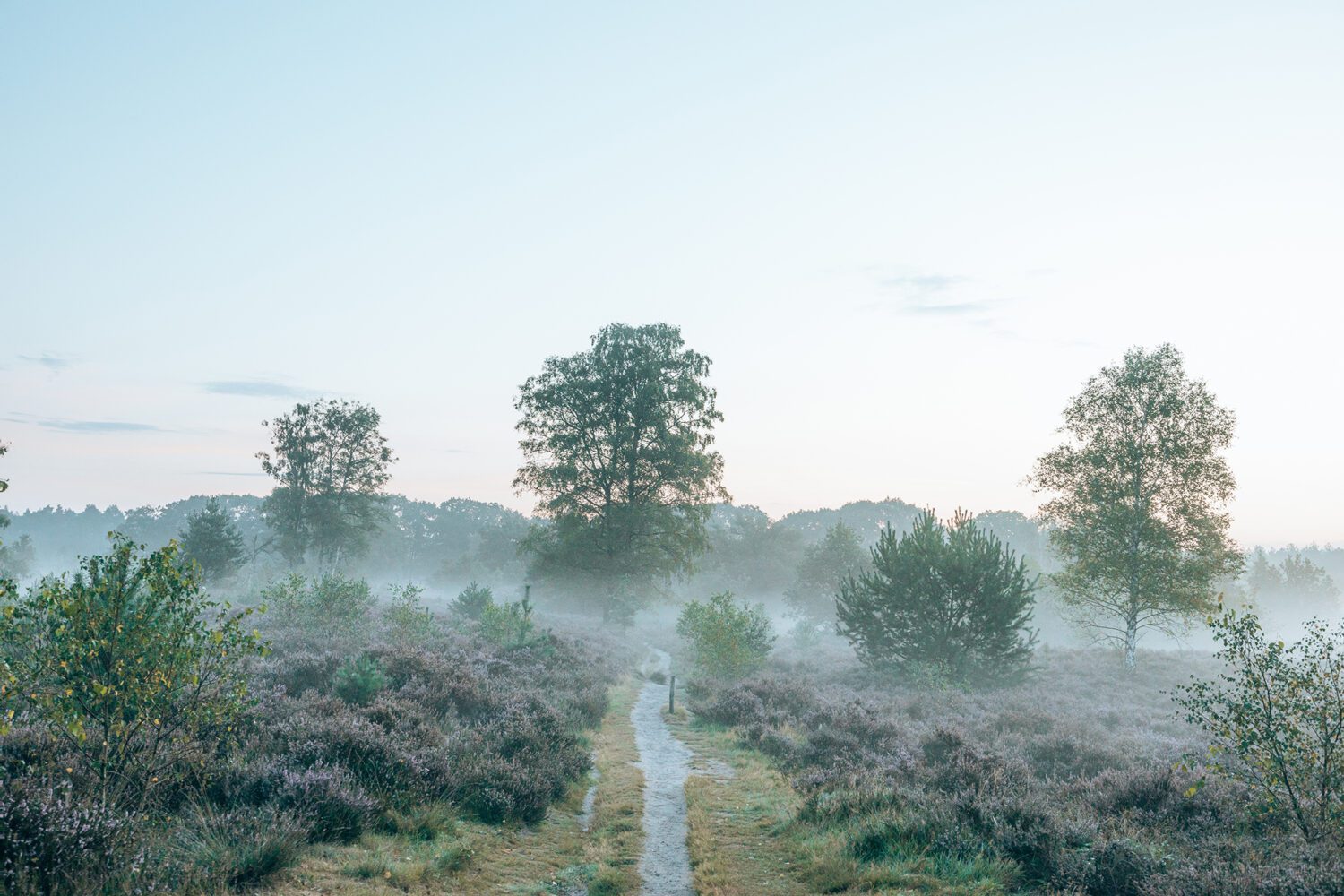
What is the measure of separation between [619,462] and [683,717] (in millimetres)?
14322

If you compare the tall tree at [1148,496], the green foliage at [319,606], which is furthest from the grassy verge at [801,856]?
the tall tree at [1148,496]

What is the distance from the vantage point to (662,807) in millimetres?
13156

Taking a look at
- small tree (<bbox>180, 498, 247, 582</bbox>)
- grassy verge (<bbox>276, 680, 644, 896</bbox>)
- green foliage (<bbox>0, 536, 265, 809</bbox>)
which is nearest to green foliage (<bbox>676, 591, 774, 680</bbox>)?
grassy verge (<bbox>276, 680, 644, 896</bbox>)

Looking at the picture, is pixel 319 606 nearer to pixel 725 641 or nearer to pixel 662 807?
pixel 725 641

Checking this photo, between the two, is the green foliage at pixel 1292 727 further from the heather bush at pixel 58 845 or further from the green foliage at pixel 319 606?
the green foliage at pixel 319 606

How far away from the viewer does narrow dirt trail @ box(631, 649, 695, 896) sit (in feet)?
31.4

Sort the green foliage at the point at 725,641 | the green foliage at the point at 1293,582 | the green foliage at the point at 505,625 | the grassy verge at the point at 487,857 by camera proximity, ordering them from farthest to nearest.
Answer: the green foliage at the point at 1293,582, the green foliage at the point at 725,641, the green foliage at the point at 505,625, the grassy verge at the point at 487,857

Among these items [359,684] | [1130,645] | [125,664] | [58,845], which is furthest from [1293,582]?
[58,845]

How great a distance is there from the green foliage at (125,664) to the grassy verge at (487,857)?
222cm

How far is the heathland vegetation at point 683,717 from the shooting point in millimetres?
7508

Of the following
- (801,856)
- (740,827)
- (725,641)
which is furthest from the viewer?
(725,641)

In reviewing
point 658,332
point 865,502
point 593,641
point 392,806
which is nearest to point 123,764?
point 392,806

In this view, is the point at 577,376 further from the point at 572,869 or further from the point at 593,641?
the point at 572,869

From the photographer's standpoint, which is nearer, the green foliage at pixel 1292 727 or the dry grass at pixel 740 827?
the green foliage at pixel 1292 727
